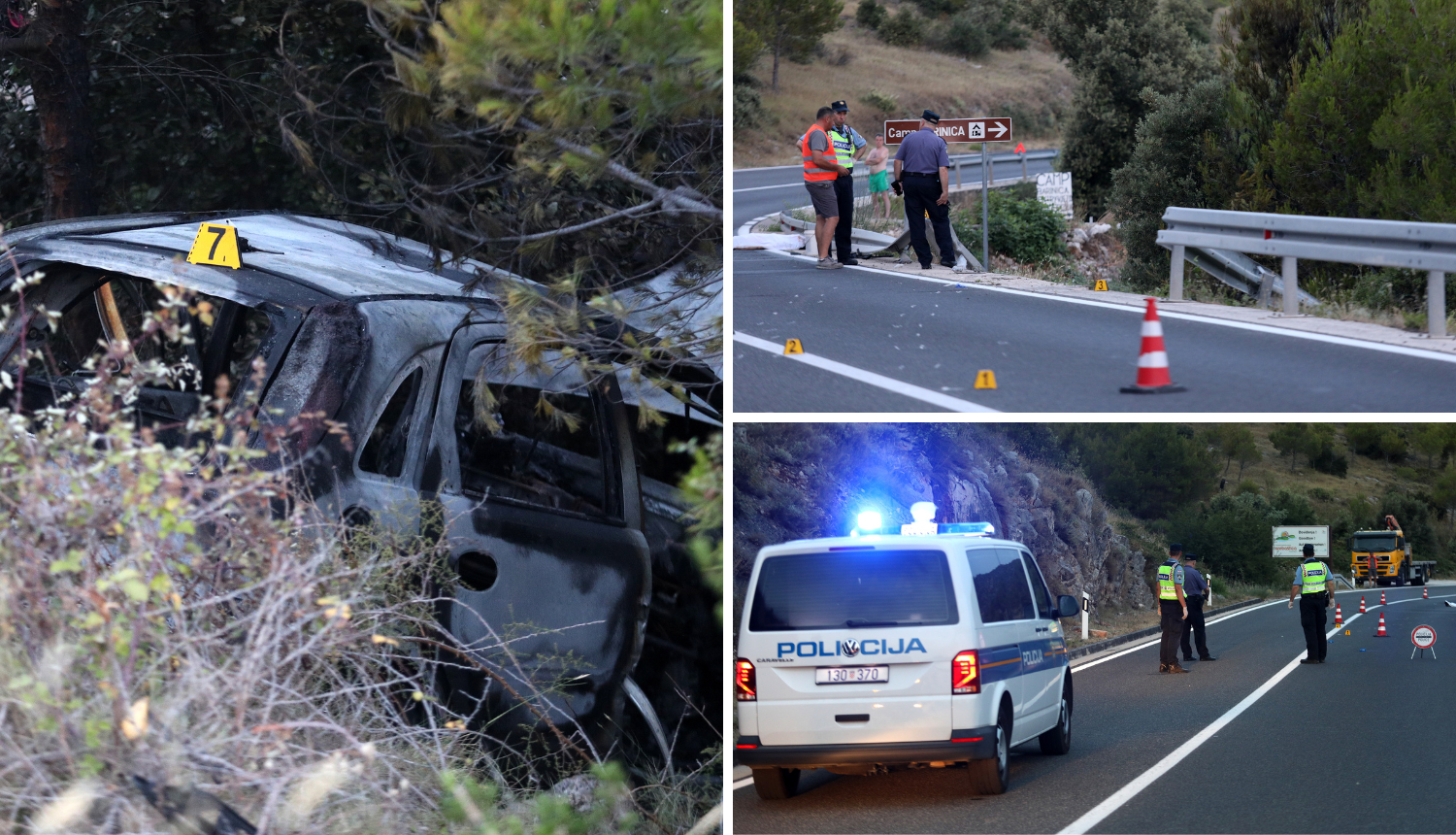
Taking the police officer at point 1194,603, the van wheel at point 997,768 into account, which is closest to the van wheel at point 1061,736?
the van wheel at point 997,768

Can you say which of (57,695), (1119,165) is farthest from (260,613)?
(1119,165)

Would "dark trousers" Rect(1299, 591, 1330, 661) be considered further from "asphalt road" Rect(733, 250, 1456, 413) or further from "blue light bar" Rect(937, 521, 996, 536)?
"blue light bar" Rect(937, 521, 996, 536)

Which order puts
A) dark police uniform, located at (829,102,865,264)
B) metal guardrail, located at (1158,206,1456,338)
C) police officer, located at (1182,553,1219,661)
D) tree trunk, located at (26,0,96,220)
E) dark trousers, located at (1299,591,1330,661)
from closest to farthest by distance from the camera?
metal guardrail, located at (1158,206,1456,338)
tree trunk, located at (26,0,96,220)
dark police uniform, located at (829,102,865,264)
police officer, located at (1182,553,1219,661)
dark trousers, located at (1299,591,1330,661)

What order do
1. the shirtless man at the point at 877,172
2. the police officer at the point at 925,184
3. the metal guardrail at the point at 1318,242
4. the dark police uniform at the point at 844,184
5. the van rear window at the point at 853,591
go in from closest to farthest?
the van rear window at the point at 853,591
the metal guardrail at the point at 1318,242
the dark police uniform at the point at 844,184
the police officer at the point at 925,184
the shirtless man at the point at 877,172

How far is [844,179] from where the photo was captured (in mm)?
12258

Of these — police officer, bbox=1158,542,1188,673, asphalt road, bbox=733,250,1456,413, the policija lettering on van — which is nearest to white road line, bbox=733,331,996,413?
asphalt road, bbox=733,250,1456,413

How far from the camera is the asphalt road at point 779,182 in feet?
78.6

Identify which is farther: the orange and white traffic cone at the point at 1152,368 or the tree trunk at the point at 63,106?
the tree trunk at the point at 63,106

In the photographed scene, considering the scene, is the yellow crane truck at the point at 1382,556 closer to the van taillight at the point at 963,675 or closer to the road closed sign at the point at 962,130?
the road closed sign at the point at 962,130

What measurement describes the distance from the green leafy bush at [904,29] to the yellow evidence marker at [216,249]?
1485 inches

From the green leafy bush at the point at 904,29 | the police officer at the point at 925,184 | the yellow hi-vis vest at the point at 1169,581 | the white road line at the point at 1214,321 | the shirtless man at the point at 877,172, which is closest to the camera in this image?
the white road line at the point at 1214,321

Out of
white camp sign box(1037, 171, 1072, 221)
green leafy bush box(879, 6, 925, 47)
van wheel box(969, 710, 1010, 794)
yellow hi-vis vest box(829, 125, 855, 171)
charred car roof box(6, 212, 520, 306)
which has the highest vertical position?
green leafy bush box(879, 6, 925, 47)

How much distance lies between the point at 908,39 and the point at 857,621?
39552 mm

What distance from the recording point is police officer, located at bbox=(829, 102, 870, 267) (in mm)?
12266
